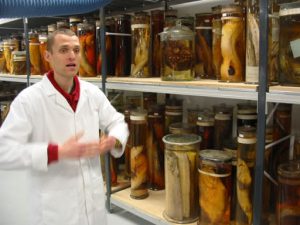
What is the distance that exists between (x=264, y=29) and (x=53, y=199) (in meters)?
0.93

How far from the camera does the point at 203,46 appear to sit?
1.53 m

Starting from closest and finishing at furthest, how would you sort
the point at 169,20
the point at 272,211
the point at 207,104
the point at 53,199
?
the point at 53,199 → the point at 272,211 → the point at 169,20 → the point at 207,104

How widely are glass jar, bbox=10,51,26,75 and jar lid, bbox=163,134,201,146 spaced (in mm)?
1619

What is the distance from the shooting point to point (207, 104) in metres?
1.91

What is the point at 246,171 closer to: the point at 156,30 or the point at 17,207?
the point at 156,30

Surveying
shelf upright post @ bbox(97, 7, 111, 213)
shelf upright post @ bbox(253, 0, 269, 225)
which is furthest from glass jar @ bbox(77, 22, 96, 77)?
shelf upright post @ bbox(253, 0, 269, 225)

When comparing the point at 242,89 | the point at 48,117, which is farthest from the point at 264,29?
the point at 48,117

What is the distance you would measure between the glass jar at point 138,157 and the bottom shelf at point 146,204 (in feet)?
0.15

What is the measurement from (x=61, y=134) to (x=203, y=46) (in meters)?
0.76

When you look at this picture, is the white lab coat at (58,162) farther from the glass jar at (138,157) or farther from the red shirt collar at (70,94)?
the glass jar at (138,157)

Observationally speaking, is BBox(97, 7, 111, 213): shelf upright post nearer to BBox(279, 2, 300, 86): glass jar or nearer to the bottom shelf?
the bottom shelf

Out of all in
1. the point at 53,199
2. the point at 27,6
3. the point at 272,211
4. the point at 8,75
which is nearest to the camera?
the point at 27,6

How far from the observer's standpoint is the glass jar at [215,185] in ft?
4.22

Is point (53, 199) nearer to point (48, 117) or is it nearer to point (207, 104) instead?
point (48, 117)
